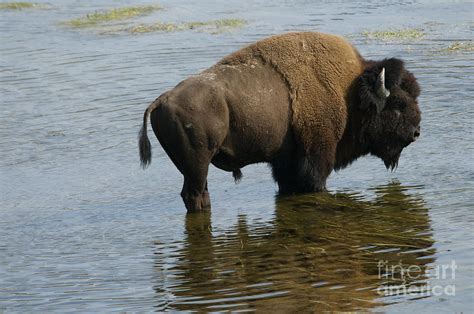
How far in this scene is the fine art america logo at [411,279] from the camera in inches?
280

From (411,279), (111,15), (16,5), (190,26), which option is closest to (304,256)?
(411,279)

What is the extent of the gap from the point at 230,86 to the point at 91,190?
236 centimetres

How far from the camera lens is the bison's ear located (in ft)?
33.9

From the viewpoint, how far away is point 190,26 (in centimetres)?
2272

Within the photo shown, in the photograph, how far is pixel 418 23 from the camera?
20750 millimetres

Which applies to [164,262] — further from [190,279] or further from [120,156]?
[120,156]

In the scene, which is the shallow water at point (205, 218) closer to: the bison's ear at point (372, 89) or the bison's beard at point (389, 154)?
the bison's beard at point (389, 154)

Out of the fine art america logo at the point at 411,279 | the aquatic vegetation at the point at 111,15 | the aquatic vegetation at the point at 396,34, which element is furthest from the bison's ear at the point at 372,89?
the aquatic vegetation at the point at 111,15

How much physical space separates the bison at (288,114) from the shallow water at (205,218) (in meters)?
0.39

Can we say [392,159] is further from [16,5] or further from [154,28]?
[16,5]

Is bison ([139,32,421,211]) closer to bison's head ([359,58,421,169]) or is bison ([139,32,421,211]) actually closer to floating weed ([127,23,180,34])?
bison's head ([359,58,421,169])

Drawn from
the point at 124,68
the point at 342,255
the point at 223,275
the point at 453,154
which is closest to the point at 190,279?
the point at 223,275

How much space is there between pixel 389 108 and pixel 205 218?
8.02ft

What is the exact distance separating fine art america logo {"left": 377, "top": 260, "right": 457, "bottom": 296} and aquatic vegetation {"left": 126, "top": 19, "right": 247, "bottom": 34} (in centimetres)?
1494
